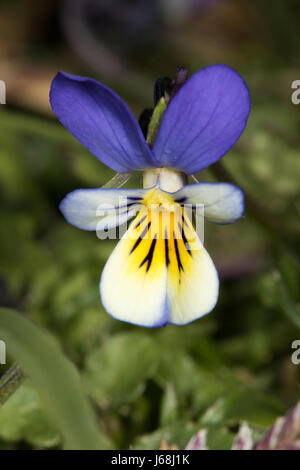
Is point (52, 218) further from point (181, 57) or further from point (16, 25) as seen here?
point (16, 25)

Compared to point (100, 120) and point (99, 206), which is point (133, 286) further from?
point (100, 120)

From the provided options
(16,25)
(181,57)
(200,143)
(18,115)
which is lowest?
(200,143)

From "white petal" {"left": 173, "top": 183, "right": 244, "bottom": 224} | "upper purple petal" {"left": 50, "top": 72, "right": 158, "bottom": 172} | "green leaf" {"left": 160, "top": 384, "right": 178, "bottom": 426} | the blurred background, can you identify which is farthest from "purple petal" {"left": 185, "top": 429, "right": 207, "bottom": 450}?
"upper purple petal" {"left": 50, "top": 72, "right": 158, "bottom": 172}

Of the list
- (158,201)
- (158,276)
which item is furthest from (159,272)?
(158,201)

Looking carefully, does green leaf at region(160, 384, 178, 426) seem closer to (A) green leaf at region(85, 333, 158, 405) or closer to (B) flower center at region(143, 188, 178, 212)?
(A) green leaf at region(85, 333, 158, 405)

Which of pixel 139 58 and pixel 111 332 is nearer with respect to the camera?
pixel 111 332

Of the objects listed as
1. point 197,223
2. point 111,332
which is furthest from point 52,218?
point 197,223

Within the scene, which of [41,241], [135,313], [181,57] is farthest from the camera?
[181,57]
